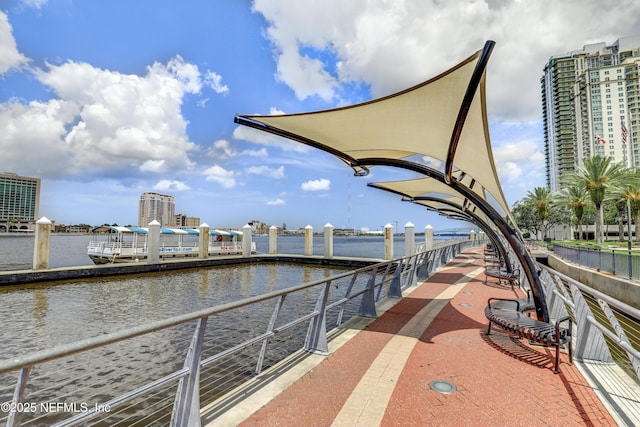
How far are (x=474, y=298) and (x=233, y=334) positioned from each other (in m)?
6.71

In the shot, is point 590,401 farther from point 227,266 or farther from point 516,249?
point 227,266

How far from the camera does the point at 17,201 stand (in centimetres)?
13875

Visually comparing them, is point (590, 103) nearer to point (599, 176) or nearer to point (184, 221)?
point (599, 176)

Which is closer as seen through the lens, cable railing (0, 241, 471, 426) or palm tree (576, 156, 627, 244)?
cable railing (0, 241, 471, 426)

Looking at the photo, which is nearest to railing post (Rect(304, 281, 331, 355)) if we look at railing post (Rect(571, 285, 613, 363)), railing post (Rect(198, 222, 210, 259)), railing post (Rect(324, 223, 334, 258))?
railing post (Rect(571, 285, 613, 363))

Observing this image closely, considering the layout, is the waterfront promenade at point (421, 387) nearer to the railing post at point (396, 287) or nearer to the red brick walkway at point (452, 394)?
the red brick walkway at point (452, 394)

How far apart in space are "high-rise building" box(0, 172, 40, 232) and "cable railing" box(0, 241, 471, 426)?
581ft

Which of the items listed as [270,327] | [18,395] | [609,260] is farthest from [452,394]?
[609,260]

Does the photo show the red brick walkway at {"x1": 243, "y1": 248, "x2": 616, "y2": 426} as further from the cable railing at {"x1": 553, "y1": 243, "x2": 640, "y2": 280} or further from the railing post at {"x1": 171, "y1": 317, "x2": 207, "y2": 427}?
the cable railing at {"x1": 553, "y1": 243, "x2": 640, "y2": 280}

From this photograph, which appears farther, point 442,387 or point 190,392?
point 442,387

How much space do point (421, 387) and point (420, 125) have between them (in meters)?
4.46

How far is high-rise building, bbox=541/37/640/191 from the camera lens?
96625mm

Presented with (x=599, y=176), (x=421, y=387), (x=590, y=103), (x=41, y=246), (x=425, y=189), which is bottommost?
(x=421, y=387)

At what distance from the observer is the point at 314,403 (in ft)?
11.1
